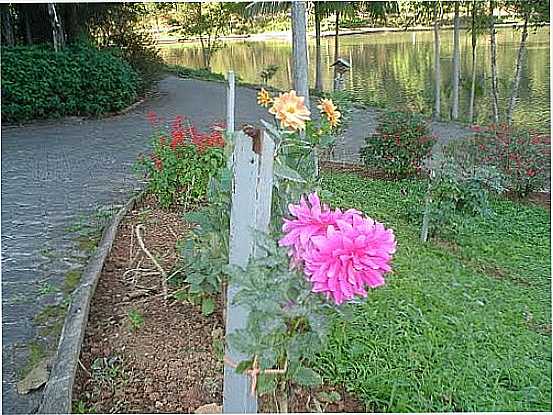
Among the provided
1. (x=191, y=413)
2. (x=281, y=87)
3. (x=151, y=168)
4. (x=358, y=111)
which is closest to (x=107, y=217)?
(x=151, y=168)

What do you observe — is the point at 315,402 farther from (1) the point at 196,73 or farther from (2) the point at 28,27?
(1) the point at 196,73

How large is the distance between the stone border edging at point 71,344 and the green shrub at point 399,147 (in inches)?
130

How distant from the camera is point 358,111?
10664 mm

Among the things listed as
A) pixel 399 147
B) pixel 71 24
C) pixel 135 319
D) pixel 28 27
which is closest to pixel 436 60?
pixel 399 147

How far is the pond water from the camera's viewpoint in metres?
11.1

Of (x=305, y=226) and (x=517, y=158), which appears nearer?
(x=305, y=226)

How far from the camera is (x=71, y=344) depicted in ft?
7.50

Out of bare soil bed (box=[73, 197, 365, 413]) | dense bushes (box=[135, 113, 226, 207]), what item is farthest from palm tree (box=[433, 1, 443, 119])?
bare soil bed (box=[73, 197, 365, 413])

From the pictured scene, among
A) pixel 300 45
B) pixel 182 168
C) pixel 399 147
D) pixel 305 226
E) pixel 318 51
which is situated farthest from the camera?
pixel 318 51

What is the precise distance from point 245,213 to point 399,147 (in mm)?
4497

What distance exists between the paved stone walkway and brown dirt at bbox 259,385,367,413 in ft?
2.66

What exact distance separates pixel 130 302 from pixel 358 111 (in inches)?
328

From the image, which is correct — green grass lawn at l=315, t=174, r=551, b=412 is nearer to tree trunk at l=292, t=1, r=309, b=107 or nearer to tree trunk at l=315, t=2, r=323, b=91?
tree trunk at l=292, t=1, r=309, b=107

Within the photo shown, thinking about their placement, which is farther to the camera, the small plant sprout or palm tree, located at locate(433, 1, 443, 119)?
palm tree, located at locate(433, 1, 443, 119)
